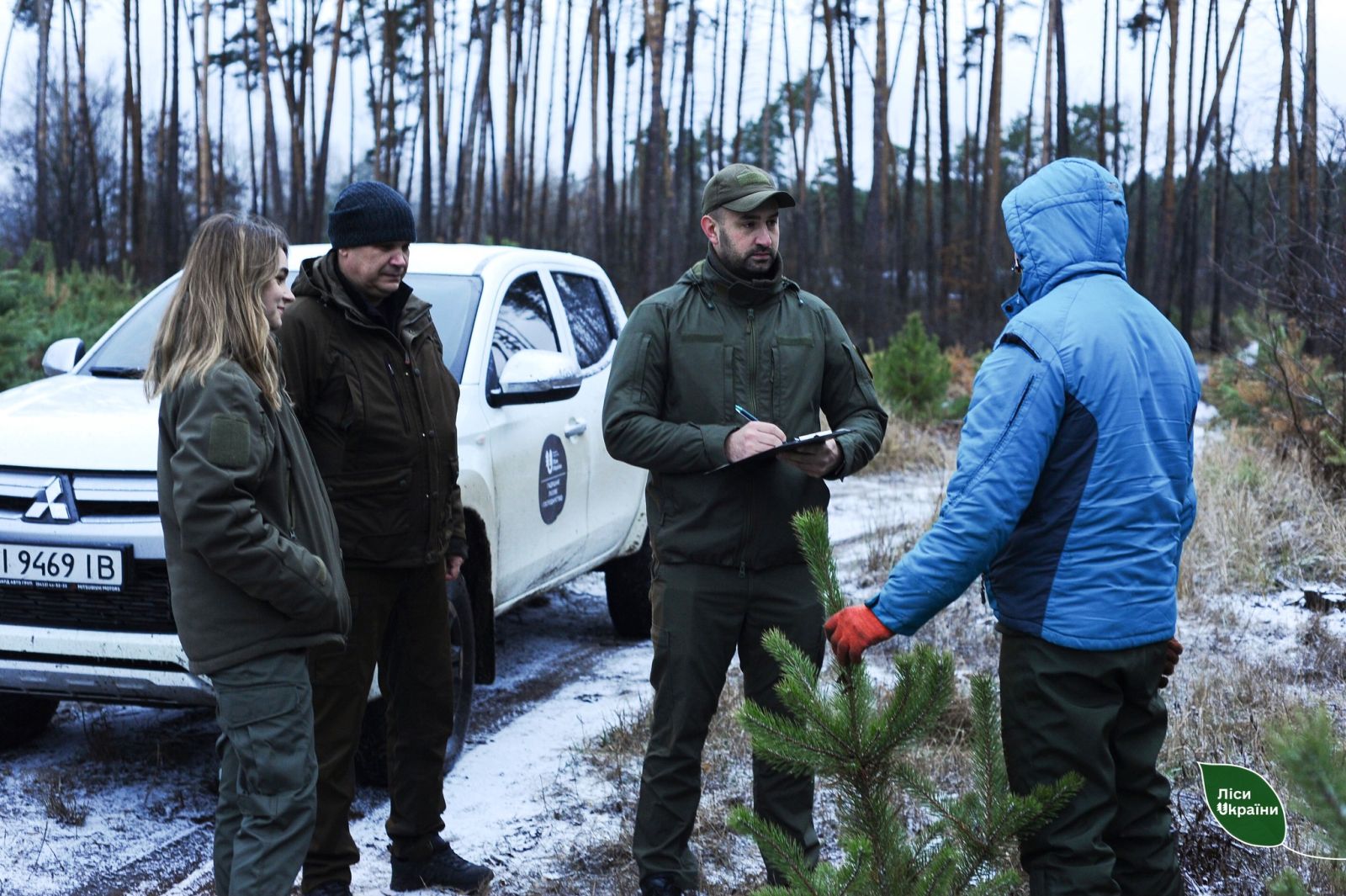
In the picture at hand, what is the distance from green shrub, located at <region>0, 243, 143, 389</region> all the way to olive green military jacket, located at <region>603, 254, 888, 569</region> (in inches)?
255

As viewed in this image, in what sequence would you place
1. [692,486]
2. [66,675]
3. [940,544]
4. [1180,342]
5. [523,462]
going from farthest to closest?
[523,462], [66,675], [692,486], [1180,342], [940,544]

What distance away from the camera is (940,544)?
236cm

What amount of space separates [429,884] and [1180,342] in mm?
2612

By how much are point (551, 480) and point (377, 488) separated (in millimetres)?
1988

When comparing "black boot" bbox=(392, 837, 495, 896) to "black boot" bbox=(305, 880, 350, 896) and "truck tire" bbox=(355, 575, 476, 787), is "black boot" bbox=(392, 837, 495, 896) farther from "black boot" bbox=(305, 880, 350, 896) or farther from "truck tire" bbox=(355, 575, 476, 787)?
"truck tire" bbox=(355, 575, 476, 787)

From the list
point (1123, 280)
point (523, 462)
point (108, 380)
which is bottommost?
point (523, 462)

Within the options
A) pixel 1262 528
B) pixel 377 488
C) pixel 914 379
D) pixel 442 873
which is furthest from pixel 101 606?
pixel 914 379

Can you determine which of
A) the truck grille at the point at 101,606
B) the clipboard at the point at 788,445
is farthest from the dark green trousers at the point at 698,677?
the truck grille at the point at 101,606

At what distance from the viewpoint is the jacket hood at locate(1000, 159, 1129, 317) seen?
2.42 metres

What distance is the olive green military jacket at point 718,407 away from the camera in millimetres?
3320

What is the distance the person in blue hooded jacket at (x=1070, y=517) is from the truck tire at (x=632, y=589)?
13.6 feet

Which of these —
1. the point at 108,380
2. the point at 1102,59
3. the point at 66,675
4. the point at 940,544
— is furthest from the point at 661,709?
the point at 1102,59

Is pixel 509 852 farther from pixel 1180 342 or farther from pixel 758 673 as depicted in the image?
pixel 1180 342

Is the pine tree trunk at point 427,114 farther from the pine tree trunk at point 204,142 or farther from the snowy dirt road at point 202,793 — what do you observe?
the snowy dirt road at point 202,793
